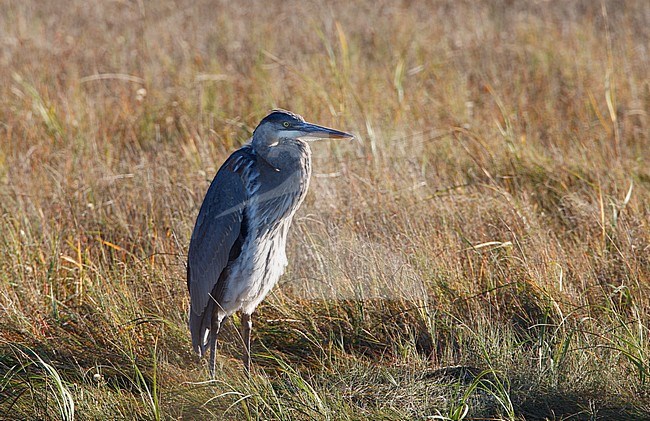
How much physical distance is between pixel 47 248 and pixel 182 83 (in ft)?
9.47

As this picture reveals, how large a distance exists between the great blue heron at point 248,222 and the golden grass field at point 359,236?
0.91 ft

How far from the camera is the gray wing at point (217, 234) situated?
12.3 feet

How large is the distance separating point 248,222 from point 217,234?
0.15 metres

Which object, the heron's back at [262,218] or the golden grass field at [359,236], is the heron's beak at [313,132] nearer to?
the heron's back at [262,218]

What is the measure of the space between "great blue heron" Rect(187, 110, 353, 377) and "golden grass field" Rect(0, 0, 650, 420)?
11.0 inches

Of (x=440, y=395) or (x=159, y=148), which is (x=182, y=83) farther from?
(x=440, y=395)

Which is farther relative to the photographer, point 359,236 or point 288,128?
point 359,236

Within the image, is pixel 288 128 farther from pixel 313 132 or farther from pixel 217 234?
pixel 217 234

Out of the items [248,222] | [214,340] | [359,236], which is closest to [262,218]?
[248,222]

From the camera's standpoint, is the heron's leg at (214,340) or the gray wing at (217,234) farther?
the gray wing at (217,234)

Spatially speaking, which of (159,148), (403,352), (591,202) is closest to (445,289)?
(403,352)

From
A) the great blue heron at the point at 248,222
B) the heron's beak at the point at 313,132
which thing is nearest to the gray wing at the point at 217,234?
the great blue heron at the point at 248,222

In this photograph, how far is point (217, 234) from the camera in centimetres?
377

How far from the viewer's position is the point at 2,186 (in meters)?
5.20
